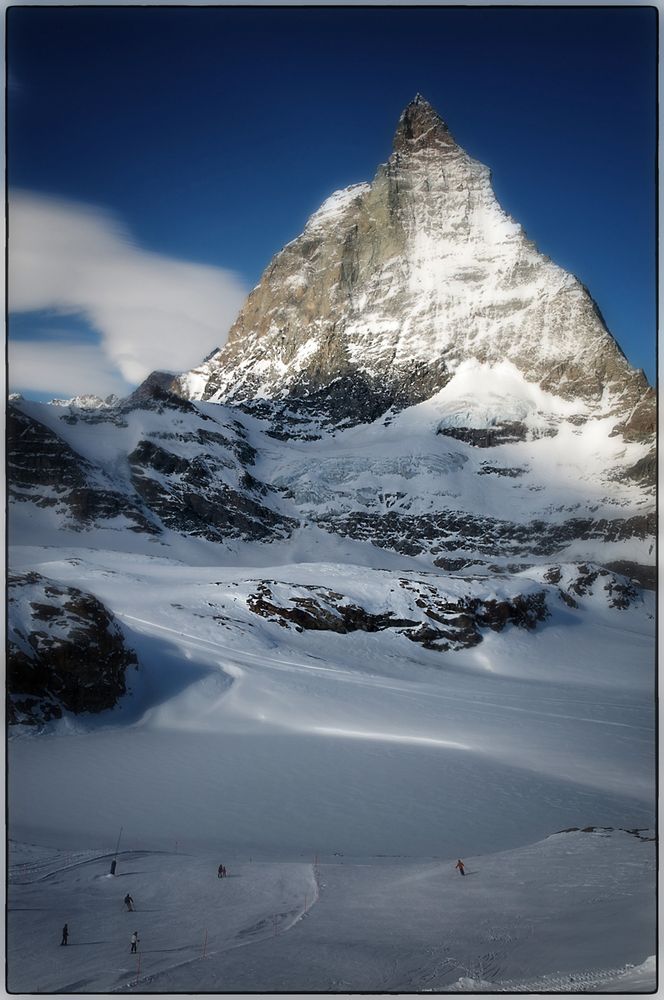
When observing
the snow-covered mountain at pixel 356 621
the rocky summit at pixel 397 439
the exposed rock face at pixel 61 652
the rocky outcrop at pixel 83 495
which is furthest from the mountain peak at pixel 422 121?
the rocky outcrop at pixel 83 495

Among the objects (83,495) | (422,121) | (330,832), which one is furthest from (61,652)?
(83,495)

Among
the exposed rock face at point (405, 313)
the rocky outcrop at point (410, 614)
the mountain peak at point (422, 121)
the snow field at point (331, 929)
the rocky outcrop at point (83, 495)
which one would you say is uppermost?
the exposed rock face at point (405, 313)

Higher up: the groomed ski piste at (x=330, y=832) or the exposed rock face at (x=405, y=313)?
the exposed rock face at (x=405, y=313)

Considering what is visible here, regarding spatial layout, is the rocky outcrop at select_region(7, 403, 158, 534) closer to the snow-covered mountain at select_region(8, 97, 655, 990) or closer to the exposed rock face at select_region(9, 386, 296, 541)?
the exposed rock face at select_region(9, 386, 296, 541)

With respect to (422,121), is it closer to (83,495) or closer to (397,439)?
(83,495)

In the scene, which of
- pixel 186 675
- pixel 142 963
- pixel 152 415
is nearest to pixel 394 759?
pixel 186 675

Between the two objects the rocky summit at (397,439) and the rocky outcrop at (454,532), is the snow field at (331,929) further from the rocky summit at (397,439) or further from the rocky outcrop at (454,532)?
the rocky outcrop at (454,532)

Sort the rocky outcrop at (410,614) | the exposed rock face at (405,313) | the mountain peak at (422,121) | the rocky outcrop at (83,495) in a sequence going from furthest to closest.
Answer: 1. the exposed rock face at (405,313)
2. the rocky outcrop at (83,495)
3. the rocky outcrop at (410,614)
4. the mountain peak at (422,121)
